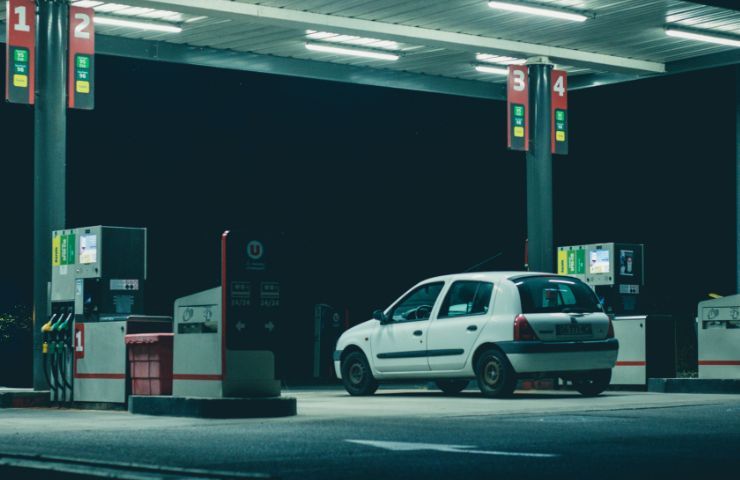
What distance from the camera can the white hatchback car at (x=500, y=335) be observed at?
14.9 m

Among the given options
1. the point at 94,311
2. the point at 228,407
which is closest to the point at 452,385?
the point at 94,311

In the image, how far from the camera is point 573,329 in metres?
15.1

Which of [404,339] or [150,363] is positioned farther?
[404,339]

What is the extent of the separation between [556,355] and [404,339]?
6.86ft

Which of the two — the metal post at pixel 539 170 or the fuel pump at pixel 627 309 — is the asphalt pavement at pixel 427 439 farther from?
the metal post at pixel 539 170

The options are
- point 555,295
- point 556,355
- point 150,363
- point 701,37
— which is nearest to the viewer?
point 150,363

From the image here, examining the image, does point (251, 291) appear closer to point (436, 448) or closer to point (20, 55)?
point (436, 448)

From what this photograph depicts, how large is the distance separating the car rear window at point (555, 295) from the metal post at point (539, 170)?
22.3ft

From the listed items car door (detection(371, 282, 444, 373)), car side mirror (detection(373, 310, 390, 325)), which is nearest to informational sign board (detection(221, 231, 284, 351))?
car door (detection(371, 282, 444, 373))

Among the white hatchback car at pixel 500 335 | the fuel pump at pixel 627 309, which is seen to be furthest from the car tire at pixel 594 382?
the fuel pump at pixel 627 309

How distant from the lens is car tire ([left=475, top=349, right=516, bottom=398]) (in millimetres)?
14984

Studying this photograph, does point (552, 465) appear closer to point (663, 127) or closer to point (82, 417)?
point (82, 417)

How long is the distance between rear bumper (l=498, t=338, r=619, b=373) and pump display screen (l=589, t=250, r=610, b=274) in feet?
12.0

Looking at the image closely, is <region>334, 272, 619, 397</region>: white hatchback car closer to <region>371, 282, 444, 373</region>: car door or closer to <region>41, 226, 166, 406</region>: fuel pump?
<region>371, 282, 444, 373</region>: car door
